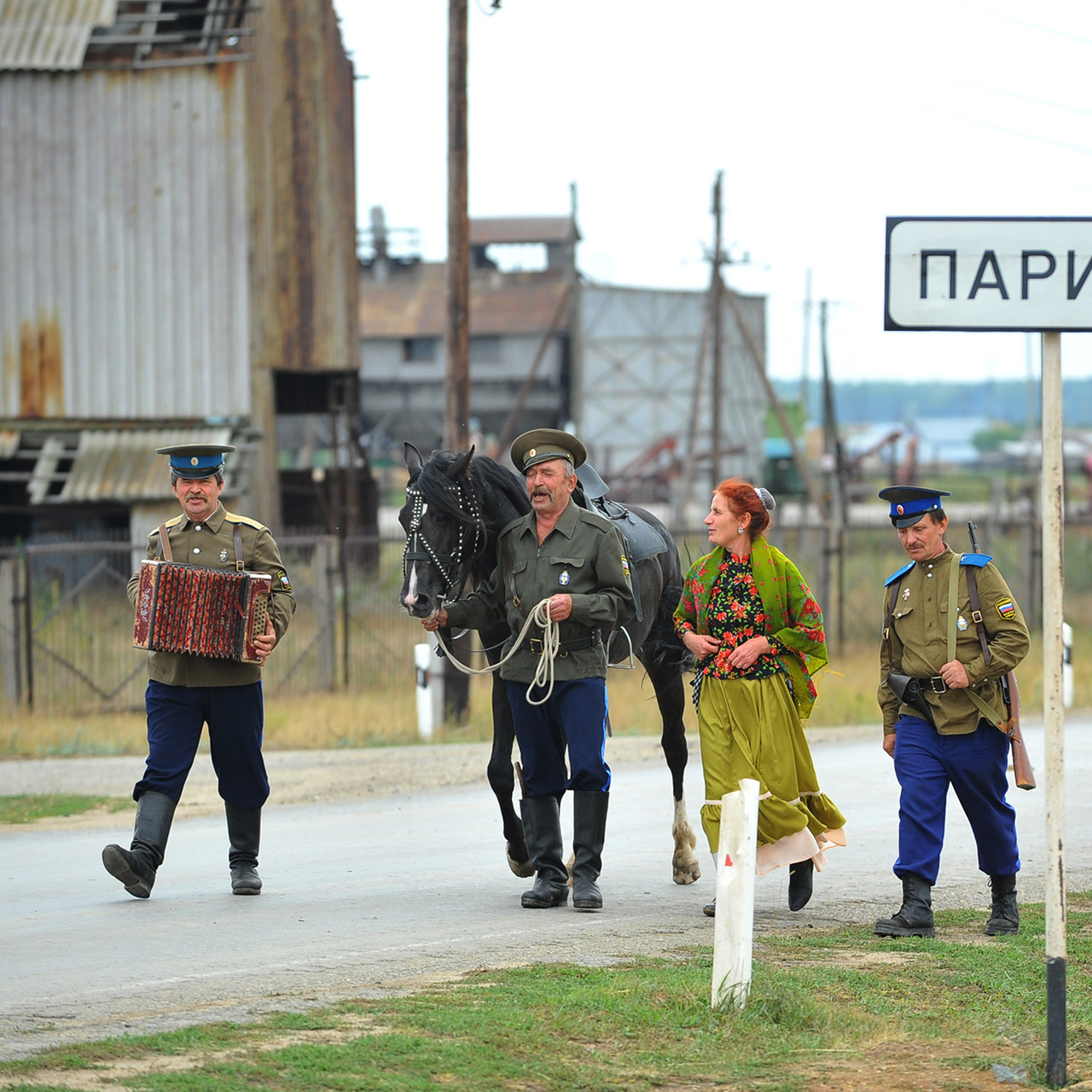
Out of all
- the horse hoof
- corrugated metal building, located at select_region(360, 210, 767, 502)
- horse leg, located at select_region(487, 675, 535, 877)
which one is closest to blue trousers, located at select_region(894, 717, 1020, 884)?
horse leg, located at select_region(487, 675, 535, 877)

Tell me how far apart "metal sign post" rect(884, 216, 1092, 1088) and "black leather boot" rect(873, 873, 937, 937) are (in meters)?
1.81

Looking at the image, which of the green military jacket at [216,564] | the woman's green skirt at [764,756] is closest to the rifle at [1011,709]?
the woman's green skirt at [764,756]

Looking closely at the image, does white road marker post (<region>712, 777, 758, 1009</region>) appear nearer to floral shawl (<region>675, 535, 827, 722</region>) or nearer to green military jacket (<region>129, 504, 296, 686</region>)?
floral shawl (<region>675, 535, 827, 722</region>)

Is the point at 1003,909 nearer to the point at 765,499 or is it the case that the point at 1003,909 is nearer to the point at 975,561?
the point at 975,561

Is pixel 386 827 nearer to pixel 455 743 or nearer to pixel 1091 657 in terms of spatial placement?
pixel 455 743

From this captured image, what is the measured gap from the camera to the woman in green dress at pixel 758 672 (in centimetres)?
744

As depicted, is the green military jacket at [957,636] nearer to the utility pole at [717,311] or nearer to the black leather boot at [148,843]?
the black leather boot at [148,843]

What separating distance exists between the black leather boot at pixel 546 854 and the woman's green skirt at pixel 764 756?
0.84m

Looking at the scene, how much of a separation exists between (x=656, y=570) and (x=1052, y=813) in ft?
13.4

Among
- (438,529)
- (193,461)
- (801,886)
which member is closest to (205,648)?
(193,461)

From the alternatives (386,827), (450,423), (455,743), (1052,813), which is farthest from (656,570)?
(450,423)

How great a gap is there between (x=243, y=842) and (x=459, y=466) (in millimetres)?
2326

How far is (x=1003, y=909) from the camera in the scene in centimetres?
739

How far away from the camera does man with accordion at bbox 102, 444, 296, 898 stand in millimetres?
7941
